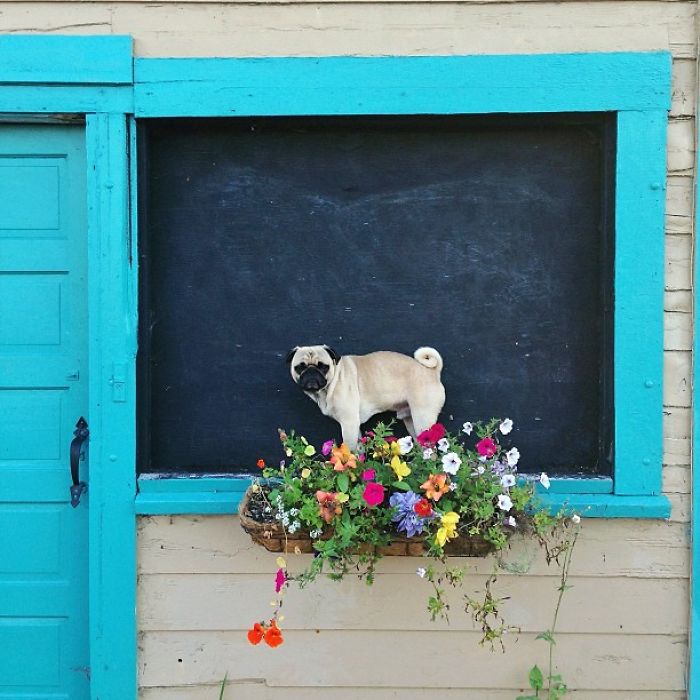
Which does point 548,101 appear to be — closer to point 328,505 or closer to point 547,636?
point 328,505

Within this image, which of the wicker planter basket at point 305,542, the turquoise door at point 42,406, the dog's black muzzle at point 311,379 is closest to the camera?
the wicker planter basket at point 305,542

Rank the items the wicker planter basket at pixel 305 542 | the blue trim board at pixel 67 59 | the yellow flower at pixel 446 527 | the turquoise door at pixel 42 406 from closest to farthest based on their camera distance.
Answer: the yellow flower at pixel 446 527 → the wicker planter basket at pixel 305 542 → the blue trim board at pixel 67 59 → the turquoise door at pixel 42 406

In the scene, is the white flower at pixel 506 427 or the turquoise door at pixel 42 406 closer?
the white flower at pixel 506 427

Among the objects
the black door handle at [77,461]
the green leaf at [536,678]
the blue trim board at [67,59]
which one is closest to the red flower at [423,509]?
the green leaf at [536,678]

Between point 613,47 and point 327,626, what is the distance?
7.21 ft

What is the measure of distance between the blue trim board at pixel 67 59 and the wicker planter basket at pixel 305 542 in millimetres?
1516

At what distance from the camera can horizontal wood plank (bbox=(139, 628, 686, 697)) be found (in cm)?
271

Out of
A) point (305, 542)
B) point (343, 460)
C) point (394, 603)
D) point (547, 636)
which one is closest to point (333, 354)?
point (343, 460)

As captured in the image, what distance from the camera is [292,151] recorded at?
2789mm

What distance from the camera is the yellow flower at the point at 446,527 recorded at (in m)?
2.30

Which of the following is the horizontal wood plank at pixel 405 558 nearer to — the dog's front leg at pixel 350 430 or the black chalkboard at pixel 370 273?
the black chalkboard at pixel 370 273

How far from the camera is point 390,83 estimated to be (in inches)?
105

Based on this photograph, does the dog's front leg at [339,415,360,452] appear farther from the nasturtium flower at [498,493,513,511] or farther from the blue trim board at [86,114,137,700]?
the blue trim board at [86,114,137,700]

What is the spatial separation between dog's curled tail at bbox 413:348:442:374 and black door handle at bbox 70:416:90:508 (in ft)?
3.93
